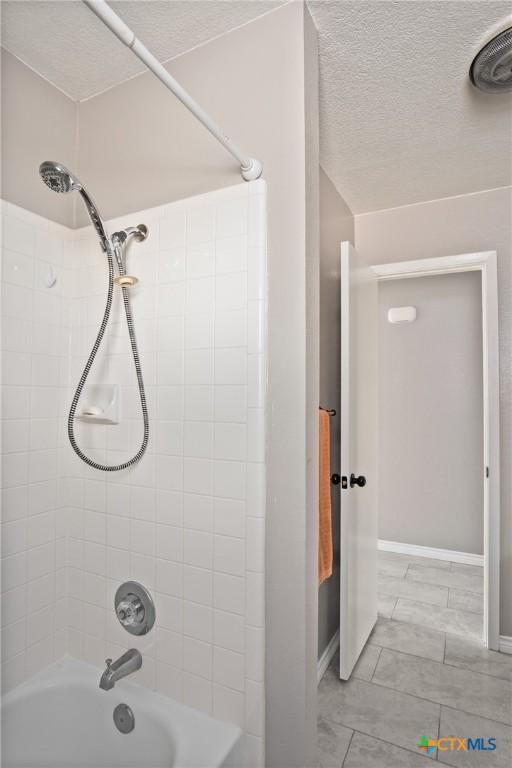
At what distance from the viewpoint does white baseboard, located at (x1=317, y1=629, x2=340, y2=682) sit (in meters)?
2.24

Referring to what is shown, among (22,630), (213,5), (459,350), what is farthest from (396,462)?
(213,5)

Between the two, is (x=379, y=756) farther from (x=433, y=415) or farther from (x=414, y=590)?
(x=433, y=415)

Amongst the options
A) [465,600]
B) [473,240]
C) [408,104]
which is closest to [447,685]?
[465,600]

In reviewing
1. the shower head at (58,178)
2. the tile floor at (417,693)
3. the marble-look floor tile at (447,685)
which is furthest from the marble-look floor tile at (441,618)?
the shower head at (58,178)

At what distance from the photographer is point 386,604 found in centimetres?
304

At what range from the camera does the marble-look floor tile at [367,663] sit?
226 cm

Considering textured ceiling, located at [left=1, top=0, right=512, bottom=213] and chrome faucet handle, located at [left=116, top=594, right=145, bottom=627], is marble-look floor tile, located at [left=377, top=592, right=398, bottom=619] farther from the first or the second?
textured ceiling, located at [left=1, top=0, right=512, bottom=213]

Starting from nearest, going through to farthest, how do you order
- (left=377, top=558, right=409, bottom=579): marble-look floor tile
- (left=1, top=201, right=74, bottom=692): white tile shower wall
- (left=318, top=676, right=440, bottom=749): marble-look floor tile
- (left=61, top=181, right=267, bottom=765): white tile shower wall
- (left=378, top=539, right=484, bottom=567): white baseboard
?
(left=61, top=181, right=267, bottom=765): white tile shower wall
(left=1, top=201, right=74, bottom=692): white tile shower wall
(left=318, top=676, right=440, bottom=749): marble-look floor tile
(left=377, top=558, right=409, bottom=579): marble-look floor tile
(left=378, top=539, right=484, bottom=567): white baseboard

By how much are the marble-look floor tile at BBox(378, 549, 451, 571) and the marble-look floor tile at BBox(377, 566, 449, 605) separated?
15.4 inches

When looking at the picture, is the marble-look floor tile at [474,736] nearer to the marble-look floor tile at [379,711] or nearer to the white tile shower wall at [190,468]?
the marble-look floor tile at [379,711]

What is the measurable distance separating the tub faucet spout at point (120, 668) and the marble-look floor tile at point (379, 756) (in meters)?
0.97

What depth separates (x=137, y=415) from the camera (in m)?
1.53

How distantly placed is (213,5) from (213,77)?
18 cm

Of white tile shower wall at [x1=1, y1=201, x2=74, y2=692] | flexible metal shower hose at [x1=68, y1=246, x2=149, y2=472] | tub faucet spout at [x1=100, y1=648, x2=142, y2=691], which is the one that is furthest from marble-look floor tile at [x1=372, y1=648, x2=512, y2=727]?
flexible metal shower hose at [x1=68, y1=246, x2=149, y2=472]
